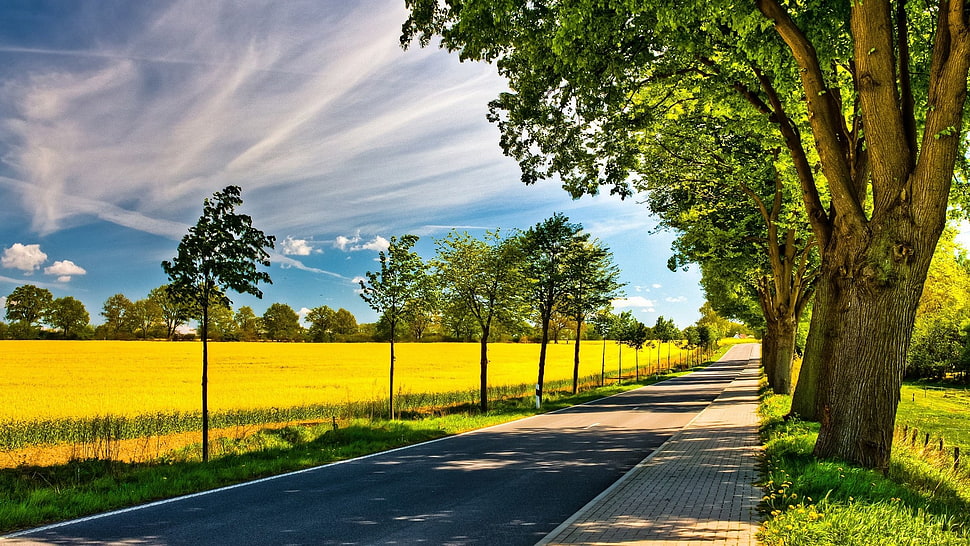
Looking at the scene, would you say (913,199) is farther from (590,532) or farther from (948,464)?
(948,464)

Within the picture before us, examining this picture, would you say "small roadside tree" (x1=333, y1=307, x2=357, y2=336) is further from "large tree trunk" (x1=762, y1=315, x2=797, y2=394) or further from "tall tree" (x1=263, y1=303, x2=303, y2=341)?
"large tree trunk" (x1=762, y1=315, x2=797, y2=394)

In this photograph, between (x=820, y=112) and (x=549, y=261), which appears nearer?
(x=820, y=112)

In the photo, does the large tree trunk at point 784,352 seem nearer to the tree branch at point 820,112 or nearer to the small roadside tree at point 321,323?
the tree branch at point 820,112

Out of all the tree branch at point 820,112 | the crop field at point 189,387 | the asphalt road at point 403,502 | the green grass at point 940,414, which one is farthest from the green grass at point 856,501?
the crop field at point 189,387

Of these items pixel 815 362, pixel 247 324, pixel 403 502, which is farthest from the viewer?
pixel 247 324

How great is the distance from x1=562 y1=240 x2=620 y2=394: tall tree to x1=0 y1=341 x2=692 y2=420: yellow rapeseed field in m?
7.63

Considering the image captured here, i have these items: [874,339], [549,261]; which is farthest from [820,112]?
[549,261]

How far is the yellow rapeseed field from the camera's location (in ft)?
77.2

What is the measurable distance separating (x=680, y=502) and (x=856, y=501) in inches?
84.0

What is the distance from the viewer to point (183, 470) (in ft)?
34.1

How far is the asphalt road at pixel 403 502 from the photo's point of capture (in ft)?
21.7

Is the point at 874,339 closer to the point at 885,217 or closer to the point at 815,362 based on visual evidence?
the point at 885,217

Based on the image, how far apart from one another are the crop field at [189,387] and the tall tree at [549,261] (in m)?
5.70

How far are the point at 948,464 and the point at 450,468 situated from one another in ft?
34.2
